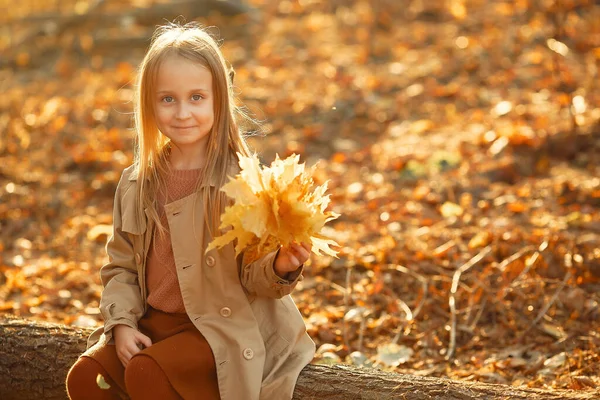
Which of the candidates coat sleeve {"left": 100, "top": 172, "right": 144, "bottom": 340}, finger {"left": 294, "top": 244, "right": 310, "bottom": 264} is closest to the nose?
coat sleeve {"left": 100, "top": 172, "right": 144, "bottom": 340}

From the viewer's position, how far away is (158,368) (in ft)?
7.97

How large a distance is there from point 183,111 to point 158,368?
2.68ft

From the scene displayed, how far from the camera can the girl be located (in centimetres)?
250

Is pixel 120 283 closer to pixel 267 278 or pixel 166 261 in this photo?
pixel 166 261

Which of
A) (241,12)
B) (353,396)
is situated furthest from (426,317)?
(241,12)

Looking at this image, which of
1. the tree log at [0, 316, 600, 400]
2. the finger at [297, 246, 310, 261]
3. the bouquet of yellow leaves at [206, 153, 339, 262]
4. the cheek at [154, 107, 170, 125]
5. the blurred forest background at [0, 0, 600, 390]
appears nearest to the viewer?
the bouquet of yellow leaves at [206, 153, 339, 262]

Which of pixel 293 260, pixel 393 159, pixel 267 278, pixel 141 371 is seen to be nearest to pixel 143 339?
pixel 141 371

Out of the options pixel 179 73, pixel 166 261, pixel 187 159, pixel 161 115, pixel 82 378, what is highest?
pixel 179 73

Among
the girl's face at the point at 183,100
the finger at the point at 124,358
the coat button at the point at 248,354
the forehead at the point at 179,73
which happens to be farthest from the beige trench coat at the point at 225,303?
the forehead at the point at 179,73

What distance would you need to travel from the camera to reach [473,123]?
6148 mm

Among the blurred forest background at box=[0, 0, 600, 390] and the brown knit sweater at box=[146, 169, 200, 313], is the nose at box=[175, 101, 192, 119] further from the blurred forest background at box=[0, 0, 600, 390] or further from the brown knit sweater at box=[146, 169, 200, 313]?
the blurred forest background at box=[0, 0, 600, 390]

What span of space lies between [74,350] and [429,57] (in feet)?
18.2

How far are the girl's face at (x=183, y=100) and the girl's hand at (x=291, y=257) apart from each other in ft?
1.70

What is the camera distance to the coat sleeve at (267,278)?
8.09 feet
